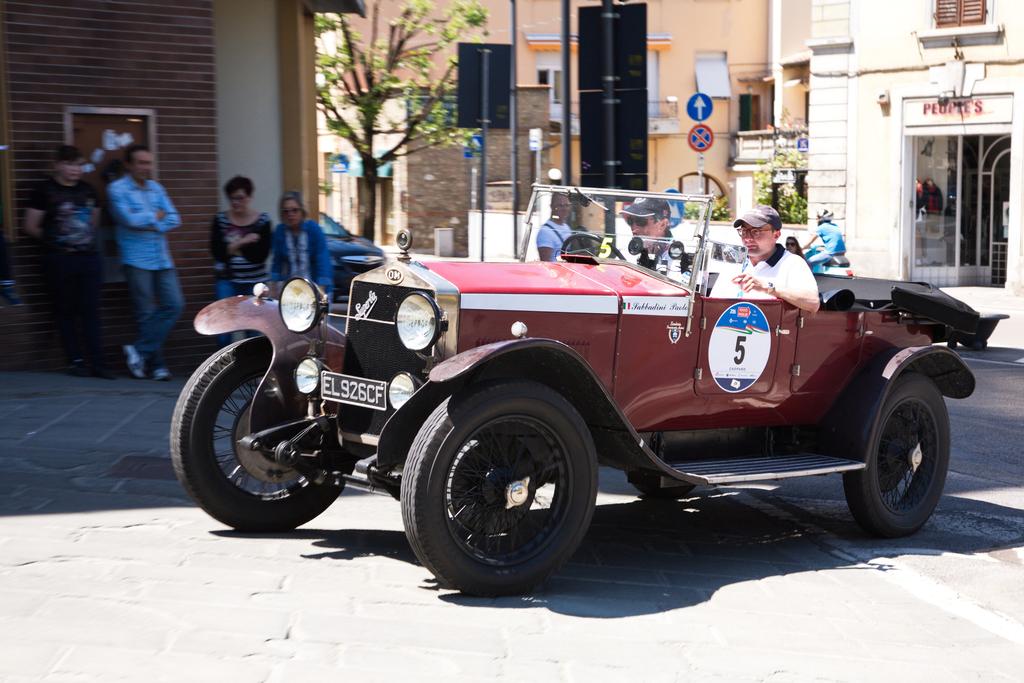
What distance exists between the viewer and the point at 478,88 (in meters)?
15.0

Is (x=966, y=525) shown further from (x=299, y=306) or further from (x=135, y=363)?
(x=135, y=363)

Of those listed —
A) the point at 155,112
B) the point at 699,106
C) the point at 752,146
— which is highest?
the point at 752,146

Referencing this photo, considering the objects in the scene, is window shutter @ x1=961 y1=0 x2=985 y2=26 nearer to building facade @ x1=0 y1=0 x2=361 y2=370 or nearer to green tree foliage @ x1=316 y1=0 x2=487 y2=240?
green tree foliage @ x1=316 y1=0 x2=487 y2=240

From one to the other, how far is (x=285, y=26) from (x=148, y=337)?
347cm

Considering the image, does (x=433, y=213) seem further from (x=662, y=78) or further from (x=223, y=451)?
(x=223, y=451)

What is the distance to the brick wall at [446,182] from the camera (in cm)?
3962

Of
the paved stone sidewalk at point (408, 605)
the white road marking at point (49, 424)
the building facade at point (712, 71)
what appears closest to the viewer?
the paved stone sidewalk at point (408, 605)

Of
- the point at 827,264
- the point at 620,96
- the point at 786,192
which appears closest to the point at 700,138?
the point at 827,264

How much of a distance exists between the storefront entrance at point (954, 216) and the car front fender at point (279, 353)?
21.0 m

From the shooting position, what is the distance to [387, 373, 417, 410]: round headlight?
5.32 meters

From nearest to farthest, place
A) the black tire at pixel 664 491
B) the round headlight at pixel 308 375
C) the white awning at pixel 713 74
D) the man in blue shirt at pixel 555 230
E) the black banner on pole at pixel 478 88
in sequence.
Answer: the round headlight at pixel 308 375 < the man in blue shirt at pixel 555 230 < the black tire at pixel 664 491 < the black banner on pole at pixel 478 88 < the white awning at pixel 713 74

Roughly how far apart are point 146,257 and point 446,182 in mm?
30081

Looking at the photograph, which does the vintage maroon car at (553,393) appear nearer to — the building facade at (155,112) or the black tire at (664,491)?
the black tire at (664,491)

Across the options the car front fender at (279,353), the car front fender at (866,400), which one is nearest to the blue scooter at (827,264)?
Result: the car front fender at (866,400)
